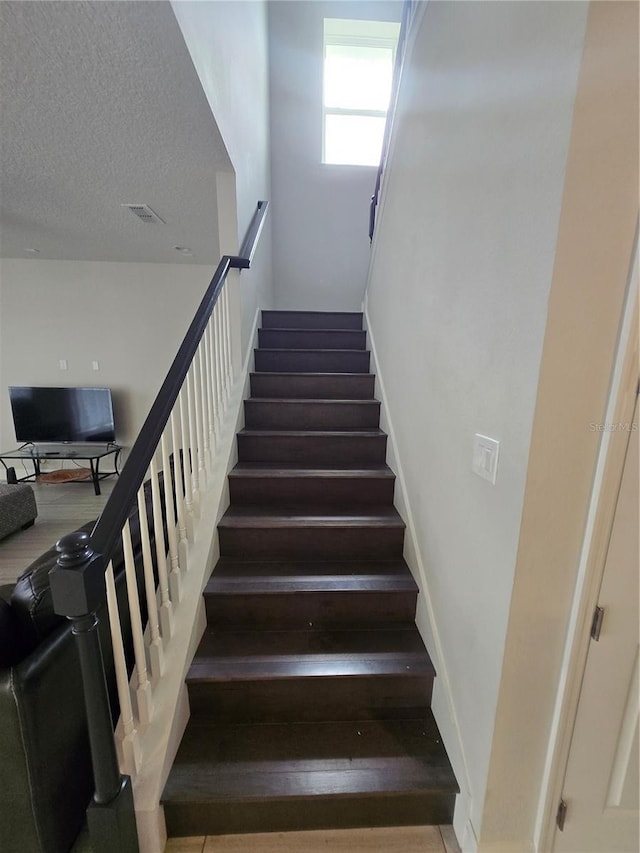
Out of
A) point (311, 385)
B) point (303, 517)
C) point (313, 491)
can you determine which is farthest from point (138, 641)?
point (311, 385)

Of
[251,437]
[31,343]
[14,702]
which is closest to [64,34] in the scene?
[251,437]

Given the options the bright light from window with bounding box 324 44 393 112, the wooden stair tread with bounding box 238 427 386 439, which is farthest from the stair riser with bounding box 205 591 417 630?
the bright light from window with bounding box 324 44 393 112

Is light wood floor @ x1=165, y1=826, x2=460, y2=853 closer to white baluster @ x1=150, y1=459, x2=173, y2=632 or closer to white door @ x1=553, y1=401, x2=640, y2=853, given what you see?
white door @ x1=553, y1=401, x2=640, y2=853

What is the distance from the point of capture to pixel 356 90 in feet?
12.7

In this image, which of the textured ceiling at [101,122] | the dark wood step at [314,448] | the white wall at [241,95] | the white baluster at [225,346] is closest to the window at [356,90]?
the white wall at [241,95]

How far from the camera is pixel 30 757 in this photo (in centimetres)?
86

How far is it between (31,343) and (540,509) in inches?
221

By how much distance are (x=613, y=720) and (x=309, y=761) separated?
0.94 metres

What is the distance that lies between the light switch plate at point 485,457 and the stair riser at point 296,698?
2.91ft

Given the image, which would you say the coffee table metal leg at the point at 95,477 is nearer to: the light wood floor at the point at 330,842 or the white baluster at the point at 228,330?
the white baluster at the point at 228,330

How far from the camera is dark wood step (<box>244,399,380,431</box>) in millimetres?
2334

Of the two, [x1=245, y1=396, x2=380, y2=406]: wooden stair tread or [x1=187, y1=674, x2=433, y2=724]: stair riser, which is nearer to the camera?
[x1=187, y1=674, x2=433, y2=724]: stair riser

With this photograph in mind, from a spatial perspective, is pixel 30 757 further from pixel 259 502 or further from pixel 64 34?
pixel 64 34

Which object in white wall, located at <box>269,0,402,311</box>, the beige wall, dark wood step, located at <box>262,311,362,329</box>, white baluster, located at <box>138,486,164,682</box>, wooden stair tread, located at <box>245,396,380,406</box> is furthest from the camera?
white wall, located at <box>269,0,402,311</box>
